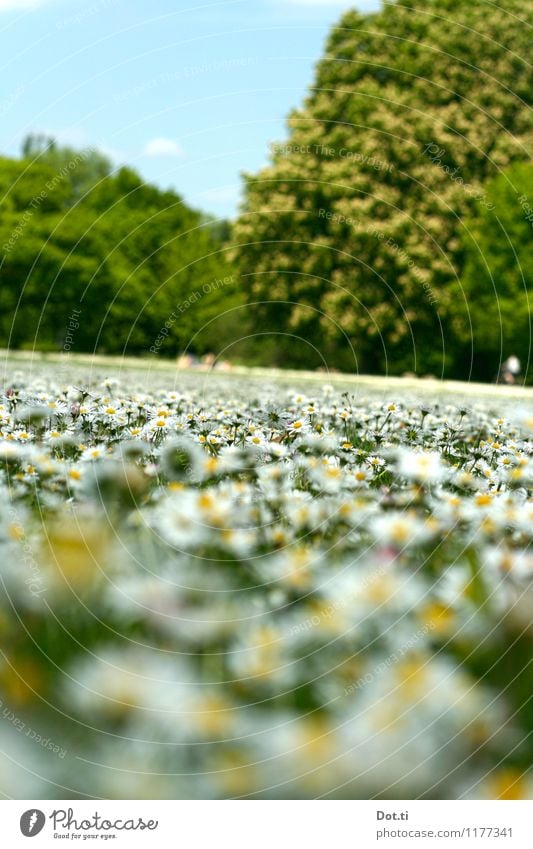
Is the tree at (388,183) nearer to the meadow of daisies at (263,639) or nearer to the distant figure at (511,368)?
the distant figure at (511,368)

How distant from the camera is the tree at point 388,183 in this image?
37.1 m

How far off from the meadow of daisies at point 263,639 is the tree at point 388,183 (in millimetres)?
30466

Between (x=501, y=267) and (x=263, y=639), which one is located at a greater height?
(x=501, y=267)

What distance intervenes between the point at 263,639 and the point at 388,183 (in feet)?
123

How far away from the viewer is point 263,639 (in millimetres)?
3139

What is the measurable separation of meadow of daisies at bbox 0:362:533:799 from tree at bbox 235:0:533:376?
30.5 m

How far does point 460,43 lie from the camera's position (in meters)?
41.4

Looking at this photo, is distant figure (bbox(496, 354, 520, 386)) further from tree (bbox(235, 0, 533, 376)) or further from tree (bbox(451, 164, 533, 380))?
tree (bbox(235, 0, 533, 376))

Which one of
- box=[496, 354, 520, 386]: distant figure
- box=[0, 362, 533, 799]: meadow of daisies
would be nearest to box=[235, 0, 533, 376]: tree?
box=[496, 354, 520, 386]: distant figure

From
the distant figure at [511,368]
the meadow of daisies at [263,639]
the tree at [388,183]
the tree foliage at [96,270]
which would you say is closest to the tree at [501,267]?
the distant figure at [511,368]

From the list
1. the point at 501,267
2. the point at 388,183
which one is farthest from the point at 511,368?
the point at 388,183

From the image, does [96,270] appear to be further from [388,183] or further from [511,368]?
[511,368]

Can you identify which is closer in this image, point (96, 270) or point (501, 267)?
point (501, 267)

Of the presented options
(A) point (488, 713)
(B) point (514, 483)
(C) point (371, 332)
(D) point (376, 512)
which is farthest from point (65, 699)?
(C) point (371, 332)
